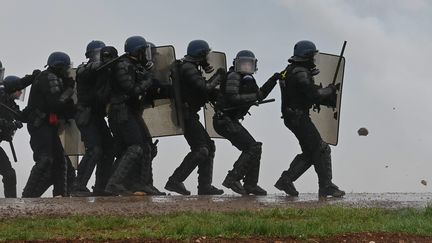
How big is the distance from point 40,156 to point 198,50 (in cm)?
276

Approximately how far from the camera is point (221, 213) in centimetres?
806

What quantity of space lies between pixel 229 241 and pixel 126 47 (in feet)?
19.3

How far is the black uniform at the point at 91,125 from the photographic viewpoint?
11742 mm

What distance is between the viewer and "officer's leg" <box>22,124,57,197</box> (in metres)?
12.6

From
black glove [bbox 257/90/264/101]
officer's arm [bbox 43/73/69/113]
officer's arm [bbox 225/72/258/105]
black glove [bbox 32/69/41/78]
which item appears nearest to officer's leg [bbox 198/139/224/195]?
officer's arm [bbox 225/72/258/105]

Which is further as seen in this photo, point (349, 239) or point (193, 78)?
point (193, 78)

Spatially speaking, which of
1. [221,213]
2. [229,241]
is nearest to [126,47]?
[221,213]

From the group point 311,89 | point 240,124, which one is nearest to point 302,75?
point 311,89

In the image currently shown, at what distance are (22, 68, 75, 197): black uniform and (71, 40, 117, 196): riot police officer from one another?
546 millimetres

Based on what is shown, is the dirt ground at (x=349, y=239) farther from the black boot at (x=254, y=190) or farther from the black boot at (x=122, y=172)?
the black boot at (x=254, y=190)

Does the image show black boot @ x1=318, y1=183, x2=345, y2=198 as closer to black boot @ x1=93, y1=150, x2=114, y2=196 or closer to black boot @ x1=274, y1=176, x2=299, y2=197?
black boot @ x1=274, y1=176, x2=299, y2=197

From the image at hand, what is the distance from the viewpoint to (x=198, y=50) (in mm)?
12305

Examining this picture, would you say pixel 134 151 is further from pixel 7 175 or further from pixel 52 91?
pixel 7 175

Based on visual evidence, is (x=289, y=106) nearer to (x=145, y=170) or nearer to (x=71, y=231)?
(x=145, y=170)
